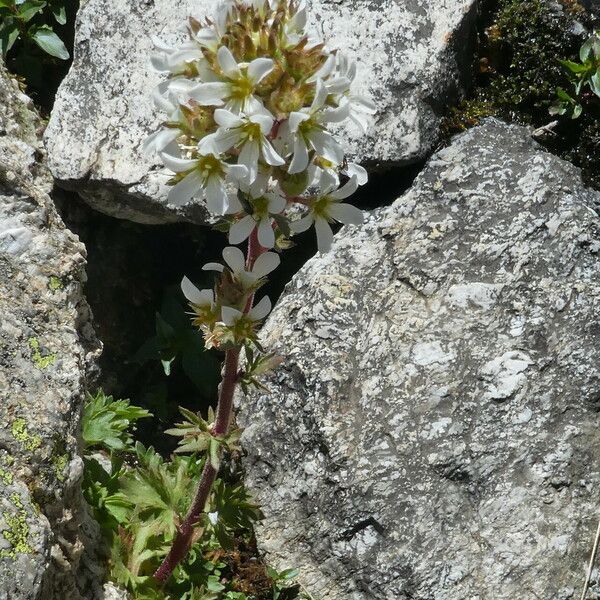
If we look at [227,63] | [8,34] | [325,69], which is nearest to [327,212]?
[325,69]

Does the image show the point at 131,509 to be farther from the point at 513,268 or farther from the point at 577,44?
the point at 577,44

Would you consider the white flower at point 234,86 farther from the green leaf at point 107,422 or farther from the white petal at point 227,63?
the green leaf at point 107,422

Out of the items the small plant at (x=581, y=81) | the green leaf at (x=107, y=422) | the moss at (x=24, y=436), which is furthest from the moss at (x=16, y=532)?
the small plant at (x=581, y=81)

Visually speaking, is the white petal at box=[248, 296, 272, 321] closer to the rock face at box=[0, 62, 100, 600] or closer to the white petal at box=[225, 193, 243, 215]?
the white petal at box=[225, 193, 243, 215]

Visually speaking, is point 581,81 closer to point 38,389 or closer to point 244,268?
point 244,268

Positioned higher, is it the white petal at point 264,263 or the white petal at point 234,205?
the white petal at point 234,205

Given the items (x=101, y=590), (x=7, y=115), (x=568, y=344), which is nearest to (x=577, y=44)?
(x=568, y=344)
